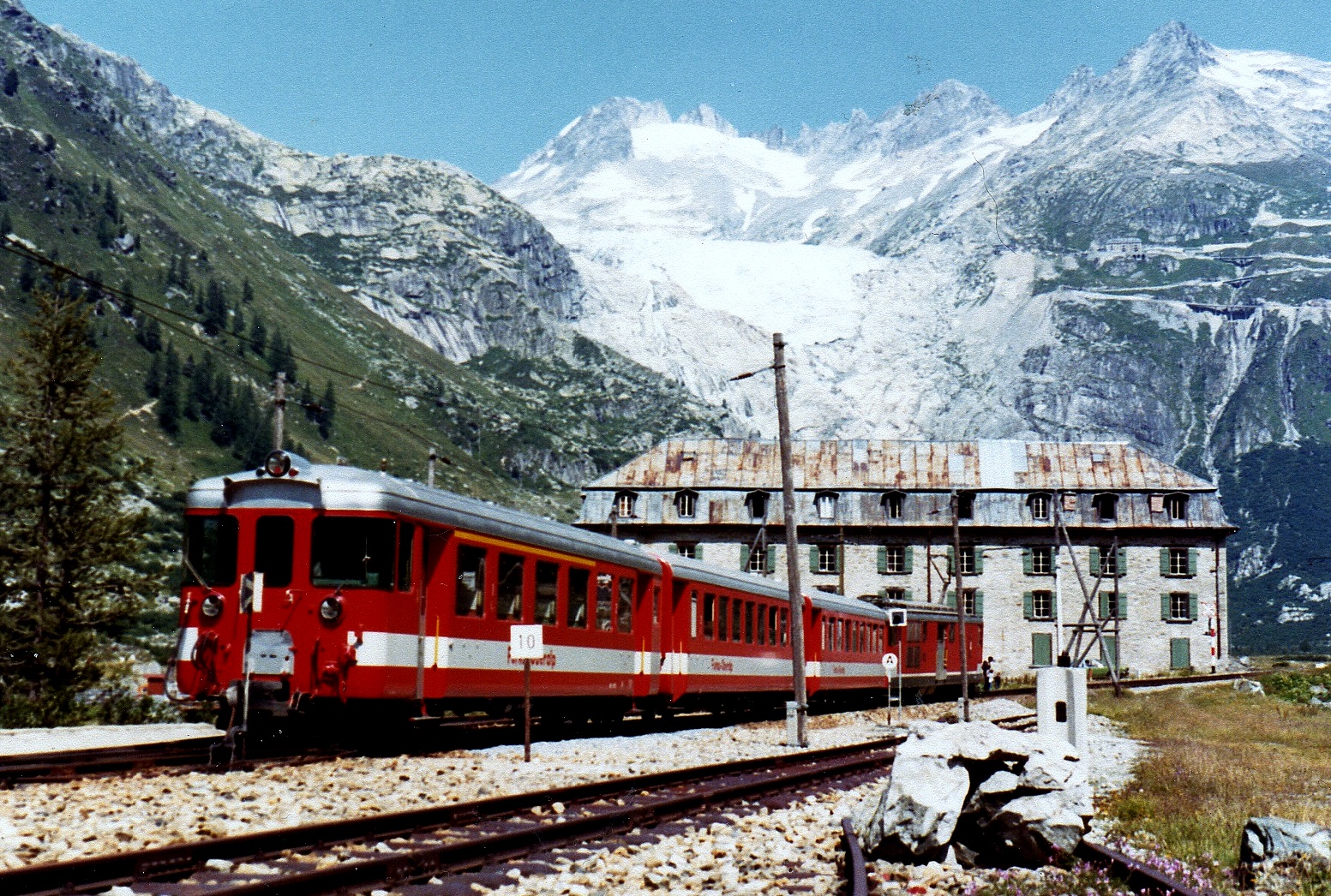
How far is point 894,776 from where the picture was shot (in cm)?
1084

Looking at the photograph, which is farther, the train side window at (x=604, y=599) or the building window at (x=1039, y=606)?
the building window at (x=1039, y=606)

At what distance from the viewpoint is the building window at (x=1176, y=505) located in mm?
78250

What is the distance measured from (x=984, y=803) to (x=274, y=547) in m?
9.96

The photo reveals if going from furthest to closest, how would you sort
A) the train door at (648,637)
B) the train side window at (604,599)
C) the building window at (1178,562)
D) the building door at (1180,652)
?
the building window at (1178,562) < the building door at (1180,652) < the train door at (648,637) < the train side window at (604,599)

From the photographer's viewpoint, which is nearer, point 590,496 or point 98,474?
point 98,474

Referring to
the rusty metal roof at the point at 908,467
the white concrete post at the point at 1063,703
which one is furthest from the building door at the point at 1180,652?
the white concrete post at the point at 1063,703

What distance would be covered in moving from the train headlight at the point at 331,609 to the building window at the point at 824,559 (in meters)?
64.2

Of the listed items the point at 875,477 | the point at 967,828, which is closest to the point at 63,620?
the point at 967,828

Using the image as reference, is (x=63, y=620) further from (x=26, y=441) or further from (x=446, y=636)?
(x=446, y=636)

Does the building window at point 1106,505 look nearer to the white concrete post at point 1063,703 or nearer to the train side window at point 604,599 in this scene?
the train side window at point 604,599

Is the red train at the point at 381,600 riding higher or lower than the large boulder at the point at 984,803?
higher

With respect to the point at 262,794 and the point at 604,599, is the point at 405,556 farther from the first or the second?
the point at 604,599

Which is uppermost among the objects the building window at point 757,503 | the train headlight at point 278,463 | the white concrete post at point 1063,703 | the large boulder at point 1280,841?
the building window at point 757,503

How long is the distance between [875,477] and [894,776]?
71.0 meters
